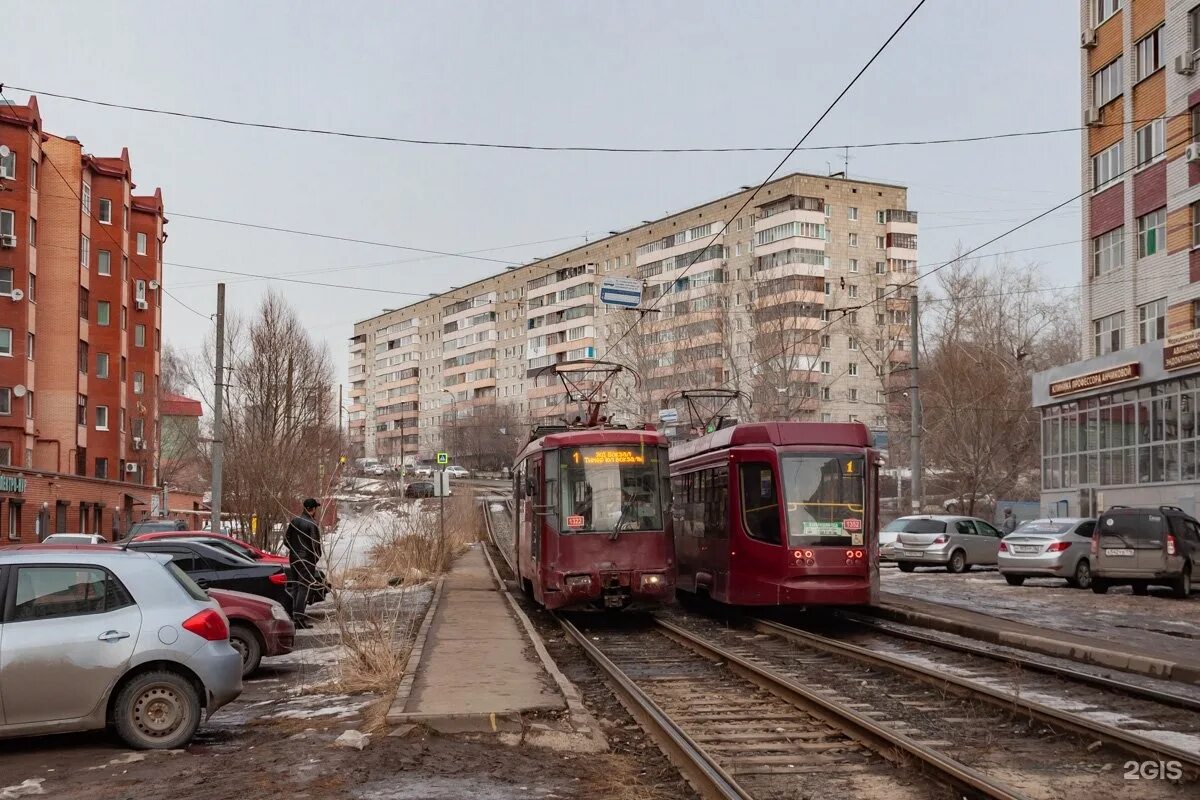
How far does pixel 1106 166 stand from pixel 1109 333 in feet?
17.4

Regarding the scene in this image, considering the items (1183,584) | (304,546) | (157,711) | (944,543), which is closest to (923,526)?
(944,543)

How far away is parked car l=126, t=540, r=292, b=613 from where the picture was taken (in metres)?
16.7

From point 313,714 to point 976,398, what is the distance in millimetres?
48348

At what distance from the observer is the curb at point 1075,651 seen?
40.7 feet

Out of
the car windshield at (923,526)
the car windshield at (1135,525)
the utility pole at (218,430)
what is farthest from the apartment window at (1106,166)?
the utility pole at (218,430)

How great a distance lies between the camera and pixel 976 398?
2162 inches

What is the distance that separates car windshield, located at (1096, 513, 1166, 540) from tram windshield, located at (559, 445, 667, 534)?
987cm

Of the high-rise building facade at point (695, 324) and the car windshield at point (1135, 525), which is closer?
the car windshield at point (1135, 525)

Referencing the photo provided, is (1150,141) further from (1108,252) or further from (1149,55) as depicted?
(1108,252)

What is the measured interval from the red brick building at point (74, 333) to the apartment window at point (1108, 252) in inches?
1383

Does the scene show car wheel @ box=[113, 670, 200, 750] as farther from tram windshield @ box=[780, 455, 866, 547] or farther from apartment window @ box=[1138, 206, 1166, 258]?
apartment window @ box=[1138, 206, 1166, 258]

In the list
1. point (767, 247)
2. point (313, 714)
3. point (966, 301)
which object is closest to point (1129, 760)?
point (313, 714)

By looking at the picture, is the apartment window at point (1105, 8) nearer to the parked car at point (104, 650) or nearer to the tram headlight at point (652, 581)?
the tram headlight at point (652, 581)

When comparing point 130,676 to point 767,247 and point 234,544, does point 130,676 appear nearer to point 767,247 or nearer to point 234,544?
point 234,544
